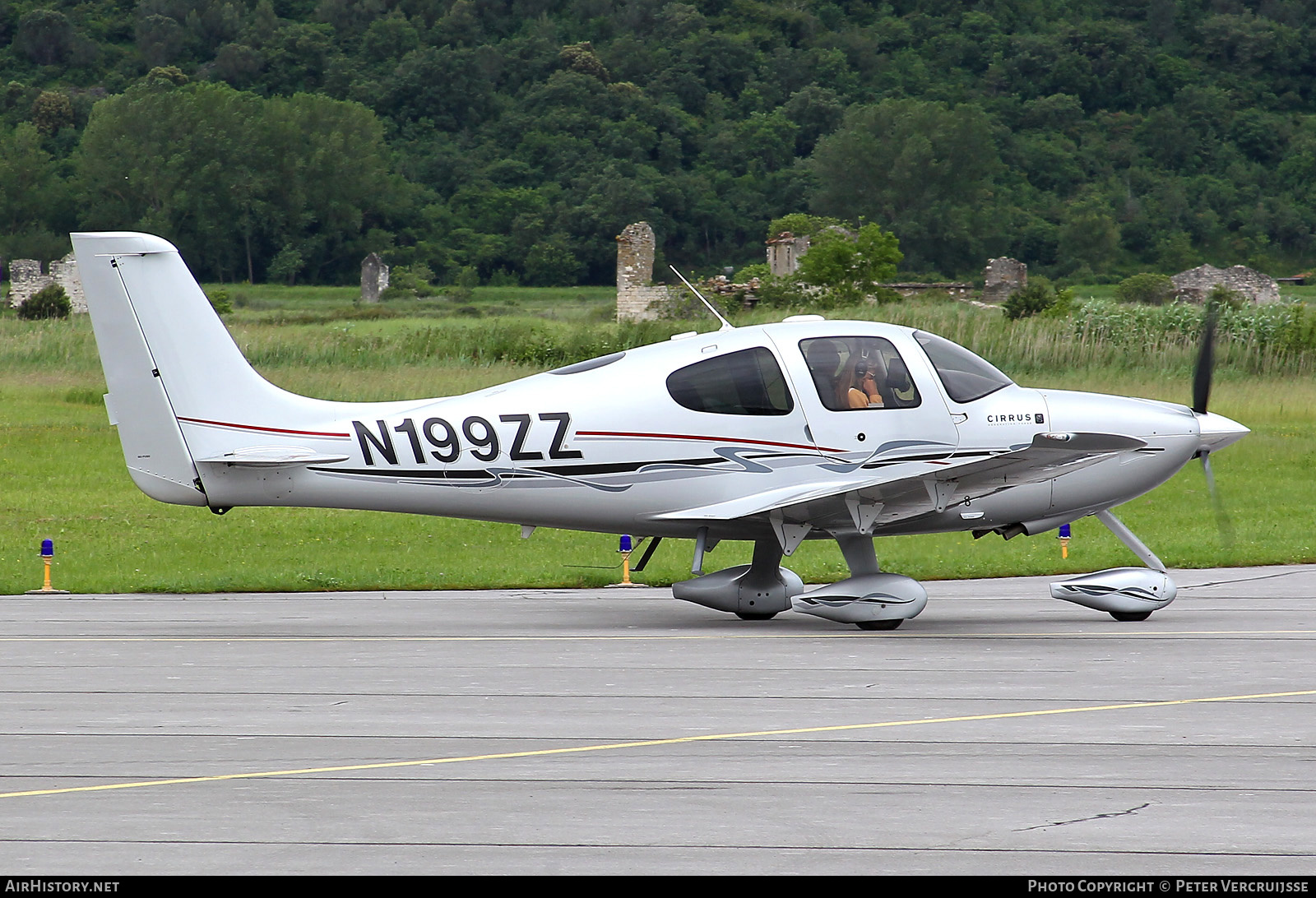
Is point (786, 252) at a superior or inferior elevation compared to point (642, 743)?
superior

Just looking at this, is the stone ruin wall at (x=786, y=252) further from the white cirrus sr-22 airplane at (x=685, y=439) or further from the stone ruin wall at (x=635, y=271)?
the white cirrus sr-22 airplane at (x=685, y=439)

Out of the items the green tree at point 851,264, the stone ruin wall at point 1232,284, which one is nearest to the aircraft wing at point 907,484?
the green tree at point 851,264

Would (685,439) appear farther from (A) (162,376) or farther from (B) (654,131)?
(B) (654,131)

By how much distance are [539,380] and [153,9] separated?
130 metres

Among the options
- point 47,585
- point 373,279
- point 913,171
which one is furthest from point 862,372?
point 913,171

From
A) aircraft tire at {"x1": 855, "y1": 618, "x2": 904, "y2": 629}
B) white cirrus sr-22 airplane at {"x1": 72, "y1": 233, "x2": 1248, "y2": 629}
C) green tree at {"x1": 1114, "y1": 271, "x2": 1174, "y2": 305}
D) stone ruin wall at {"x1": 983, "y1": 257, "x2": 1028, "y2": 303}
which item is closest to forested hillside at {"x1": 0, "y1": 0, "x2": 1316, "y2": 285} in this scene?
green tree at {"x1": 1114, "y1": 271, "x2": 1174, "y2": 305}

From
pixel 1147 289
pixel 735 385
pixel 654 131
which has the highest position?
pixel 654 131

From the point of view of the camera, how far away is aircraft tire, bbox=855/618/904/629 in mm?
12523

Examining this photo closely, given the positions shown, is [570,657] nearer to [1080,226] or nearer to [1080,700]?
[1080,700]

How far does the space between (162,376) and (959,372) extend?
6199mm

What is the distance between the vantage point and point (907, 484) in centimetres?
1218

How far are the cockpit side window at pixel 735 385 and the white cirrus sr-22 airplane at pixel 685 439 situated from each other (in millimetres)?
14

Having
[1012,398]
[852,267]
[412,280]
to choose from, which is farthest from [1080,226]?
[1012,398]

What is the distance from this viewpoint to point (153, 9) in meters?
131
